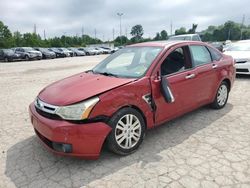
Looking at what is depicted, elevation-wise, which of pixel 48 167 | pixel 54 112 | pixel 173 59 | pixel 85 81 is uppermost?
pixel 173 59

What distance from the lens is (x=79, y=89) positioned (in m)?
3.31

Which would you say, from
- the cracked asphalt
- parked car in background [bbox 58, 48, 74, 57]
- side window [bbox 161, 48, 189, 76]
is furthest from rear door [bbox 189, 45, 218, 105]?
parked car in background [bbox 58, 48, 74, 57]

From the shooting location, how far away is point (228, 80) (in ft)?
17.2

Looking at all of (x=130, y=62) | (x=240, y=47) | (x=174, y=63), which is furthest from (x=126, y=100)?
(x=240, y=47)

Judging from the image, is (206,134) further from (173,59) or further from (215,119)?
(173,59)

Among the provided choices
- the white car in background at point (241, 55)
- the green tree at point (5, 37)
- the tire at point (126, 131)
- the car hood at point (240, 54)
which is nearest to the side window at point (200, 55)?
the tire at point (126, 131)

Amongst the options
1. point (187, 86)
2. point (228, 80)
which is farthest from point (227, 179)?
point (228, 80)

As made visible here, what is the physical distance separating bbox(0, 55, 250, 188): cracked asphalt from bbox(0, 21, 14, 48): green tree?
48.0m

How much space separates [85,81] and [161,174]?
1693 millimetres

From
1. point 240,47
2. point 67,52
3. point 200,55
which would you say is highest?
point 67,52

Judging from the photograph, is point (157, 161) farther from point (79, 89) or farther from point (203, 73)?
point (203, 73)

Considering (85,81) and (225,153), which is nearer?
(225,153)

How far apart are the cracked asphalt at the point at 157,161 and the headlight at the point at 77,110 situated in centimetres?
72

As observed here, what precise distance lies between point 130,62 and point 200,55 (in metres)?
1.42
